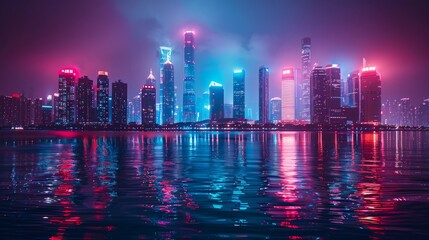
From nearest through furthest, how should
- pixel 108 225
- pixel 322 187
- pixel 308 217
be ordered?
pixel 108 225
pixel 308 217
pixel 322 187

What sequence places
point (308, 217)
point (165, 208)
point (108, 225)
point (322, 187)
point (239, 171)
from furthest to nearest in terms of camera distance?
point (239, 171) < point (322, 187) < point (165, 208) < point (308, 217) < point (108, 225)

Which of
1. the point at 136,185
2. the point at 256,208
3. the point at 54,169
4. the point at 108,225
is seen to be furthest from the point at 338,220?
the point at 54,169

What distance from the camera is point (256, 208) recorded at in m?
17.9

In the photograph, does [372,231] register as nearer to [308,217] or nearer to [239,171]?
[308,217]

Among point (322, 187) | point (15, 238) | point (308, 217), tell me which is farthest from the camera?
point (322, 187)

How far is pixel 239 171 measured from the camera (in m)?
32.7

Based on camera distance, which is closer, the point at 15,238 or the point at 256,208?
the point at 15,238

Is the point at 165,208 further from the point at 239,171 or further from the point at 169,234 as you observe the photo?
the point at 239,171

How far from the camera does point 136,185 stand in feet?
82.1

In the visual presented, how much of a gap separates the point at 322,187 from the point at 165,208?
10.1 metres

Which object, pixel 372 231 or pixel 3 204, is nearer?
pixel 372 231

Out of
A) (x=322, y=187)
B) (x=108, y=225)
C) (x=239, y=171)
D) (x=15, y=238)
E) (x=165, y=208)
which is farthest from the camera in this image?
(x=239, y=171)

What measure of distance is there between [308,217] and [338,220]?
1.08 meters

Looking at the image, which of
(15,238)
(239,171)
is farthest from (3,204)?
(239,171)
